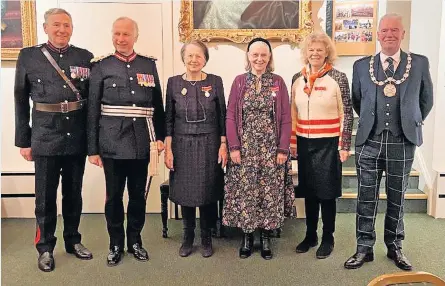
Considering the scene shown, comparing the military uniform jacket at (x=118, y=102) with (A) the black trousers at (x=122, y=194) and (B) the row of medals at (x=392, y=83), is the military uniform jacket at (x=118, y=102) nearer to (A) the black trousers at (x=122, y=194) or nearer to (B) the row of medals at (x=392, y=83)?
(A) the black trousers at (x=122, y=194)

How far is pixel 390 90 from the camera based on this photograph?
2615 millimetres

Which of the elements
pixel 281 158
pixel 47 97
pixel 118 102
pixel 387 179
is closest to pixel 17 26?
pixel 47 97

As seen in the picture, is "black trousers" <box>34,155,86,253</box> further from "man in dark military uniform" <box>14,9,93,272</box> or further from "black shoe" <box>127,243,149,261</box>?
"black shoe" <box>127,243,149,261</box>

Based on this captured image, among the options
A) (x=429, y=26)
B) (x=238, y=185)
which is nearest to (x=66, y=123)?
(x=238, y=185)

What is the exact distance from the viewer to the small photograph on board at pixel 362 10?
4.47 metres

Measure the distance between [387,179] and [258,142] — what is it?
0.74 meters

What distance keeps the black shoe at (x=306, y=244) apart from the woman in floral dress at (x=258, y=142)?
10.7 inches

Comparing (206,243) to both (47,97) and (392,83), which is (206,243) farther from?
(392,83)

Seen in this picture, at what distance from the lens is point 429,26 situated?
3836 millimetres

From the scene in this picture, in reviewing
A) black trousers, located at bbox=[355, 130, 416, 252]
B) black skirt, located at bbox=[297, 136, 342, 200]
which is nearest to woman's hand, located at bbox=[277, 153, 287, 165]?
black skirt, located at bbox=[297, 136, 342, 200]

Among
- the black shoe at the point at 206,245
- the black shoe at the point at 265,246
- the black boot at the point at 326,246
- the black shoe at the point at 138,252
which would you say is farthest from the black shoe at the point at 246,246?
the black shoe at the point at 138,252

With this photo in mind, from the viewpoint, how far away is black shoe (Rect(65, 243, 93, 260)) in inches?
114

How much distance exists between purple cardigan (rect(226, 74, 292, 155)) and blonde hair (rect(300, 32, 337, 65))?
0.73 feet

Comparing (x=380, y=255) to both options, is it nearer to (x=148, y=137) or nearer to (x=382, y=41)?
(x=382, y=41)
